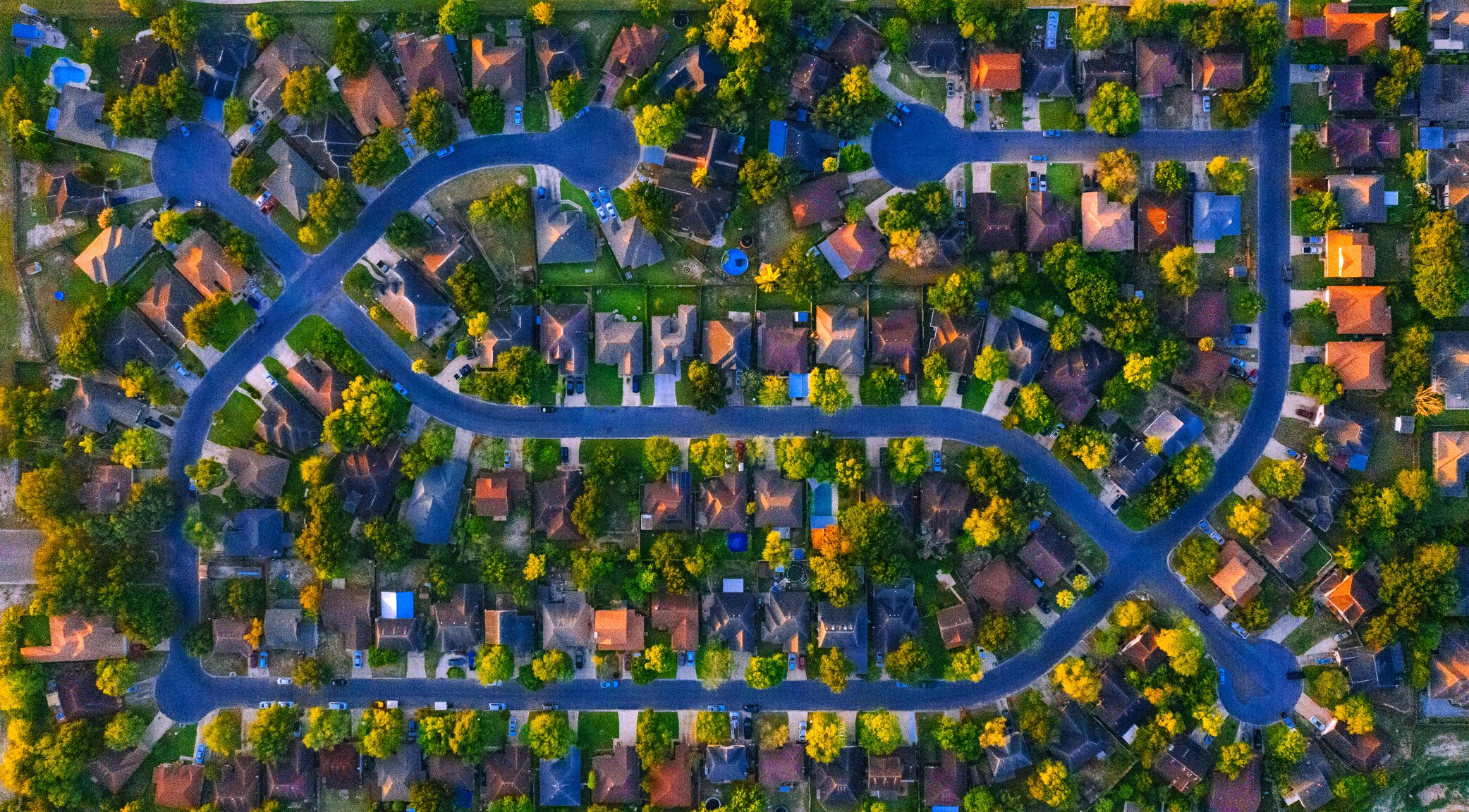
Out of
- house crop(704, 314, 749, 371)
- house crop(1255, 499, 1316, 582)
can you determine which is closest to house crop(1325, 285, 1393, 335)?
house crop(1255, 499, 1316, 582)

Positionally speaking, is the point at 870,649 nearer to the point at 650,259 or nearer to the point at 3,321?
the point at 650,259

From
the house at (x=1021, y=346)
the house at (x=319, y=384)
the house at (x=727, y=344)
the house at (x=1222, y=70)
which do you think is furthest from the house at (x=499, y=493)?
the house at (x=1222, y=70)

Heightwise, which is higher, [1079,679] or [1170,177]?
[1170,177]

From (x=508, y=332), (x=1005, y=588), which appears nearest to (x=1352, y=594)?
(x=1005, y=588)

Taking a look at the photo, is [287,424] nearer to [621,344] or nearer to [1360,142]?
[621,344]

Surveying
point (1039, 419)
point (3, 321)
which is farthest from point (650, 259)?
point (3, 321)

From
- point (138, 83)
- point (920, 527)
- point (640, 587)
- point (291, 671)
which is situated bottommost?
point (291, 671)

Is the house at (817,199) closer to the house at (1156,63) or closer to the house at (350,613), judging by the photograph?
the house at (1156,63)
